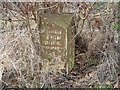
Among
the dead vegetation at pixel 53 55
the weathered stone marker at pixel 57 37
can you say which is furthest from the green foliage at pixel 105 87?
the weathered stone marker at pixel 57 37

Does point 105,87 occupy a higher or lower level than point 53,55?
lower

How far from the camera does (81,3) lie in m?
4.21

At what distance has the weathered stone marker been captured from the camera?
13.0ft

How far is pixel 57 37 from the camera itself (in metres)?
3.99

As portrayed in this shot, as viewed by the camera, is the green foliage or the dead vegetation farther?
the dead vegetation

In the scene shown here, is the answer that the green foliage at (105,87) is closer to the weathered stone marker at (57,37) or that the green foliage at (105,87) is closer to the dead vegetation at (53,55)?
the dead vegetation at (53,55)

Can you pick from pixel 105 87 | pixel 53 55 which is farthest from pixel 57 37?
pixel 105 87

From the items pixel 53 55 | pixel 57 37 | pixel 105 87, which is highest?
pixel 57 37

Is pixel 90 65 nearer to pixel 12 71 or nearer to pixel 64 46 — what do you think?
pixel 64 46

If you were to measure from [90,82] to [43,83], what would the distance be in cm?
51

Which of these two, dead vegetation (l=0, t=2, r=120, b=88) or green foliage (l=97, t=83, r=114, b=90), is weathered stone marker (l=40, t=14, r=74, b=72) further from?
green foliage (l=97, t=83, r=114, b=90)

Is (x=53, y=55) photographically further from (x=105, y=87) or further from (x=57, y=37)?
(x=105, y=87)

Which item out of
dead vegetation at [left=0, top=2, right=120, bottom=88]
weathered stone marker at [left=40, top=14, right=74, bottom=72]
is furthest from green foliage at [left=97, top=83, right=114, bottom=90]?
weathered stone marker at [left=40, top=14, right=74, bottom=72]

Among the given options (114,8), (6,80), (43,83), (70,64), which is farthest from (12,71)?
(114,8)
